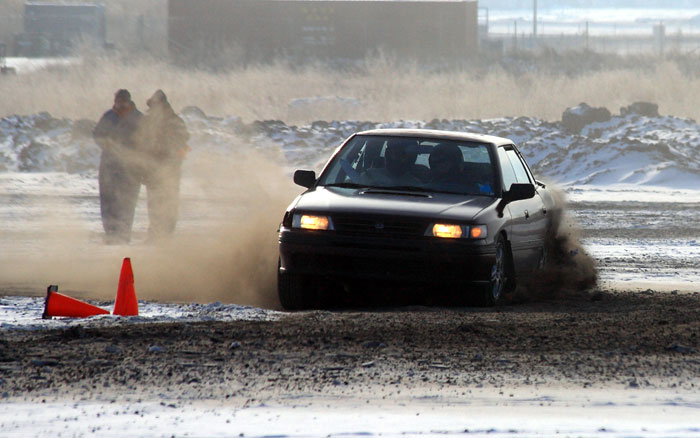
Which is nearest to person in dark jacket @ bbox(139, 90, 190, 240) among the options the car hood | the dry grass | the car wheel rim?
the car hood

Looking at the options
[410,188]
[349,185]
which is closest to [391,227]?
[410,188]

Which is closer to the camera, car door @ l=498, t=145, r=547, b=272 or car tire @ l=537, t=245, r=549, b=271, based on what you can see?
car door @ l=498, t=145, r=547, b=272

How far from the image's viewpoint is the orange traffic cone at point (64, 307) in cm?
859

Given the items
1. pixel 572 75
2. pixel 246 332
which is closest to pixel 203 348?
pixel 246 332

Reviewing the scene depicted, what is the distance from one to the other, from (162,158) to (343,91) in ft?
104

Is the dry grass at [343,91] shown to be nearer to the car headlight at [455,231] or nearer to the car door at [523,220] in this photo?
the car door at [523,220]

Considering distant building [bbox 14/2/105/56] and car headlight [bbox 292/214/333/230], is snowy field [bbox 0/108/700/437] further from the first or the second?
distant building [bbox 14/2/105/56]

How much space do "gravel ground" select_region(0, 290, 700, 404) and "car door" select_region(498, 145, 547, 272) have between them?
110 centimetres

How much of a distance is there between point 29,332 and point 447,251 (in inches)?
116

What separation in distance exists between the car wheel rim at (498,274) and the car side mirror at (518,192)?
50cm

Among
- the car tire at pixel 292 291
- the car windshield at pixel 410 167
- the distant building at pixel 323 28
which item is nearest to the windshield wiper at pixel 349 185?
the car windshield at pixel 410 167

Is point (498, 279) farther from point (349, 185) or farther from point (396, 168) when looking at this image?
point (349, 185)

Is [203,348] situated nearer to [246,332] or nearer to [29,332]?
[246,332]

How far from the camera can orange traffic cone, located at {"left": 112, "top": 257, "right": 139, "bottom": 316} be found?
342 inches
